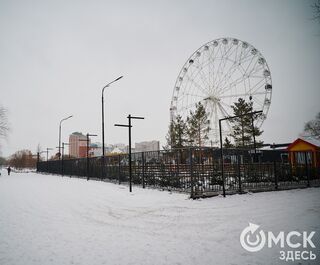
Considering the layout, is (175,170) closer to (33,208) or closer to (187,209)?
(187,209)

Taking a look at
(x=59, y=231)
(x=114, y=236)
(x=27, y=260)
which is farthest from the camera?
(x=59, y=231)

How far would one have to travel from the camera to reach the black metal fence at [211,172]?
9.98 metres

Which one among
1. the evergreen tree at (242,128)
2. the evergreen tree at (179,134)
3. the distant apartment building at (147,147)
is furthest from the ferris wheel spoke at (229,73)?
the distant apartment building at (147,147)

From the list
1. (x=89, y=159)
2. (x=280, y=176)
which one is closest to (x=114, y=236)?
(x=280, y=176)

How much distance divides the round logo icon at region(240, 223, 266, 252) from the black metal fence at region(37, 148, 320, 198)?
432cm

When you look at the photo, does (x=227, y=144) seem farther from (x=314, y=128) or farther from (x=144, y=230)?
(x=144, y=230)

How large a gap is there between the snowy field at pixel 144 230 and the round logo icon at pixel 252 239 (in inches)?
4.8

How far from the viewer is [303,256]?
378cm

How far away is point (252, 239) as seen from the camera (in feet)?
14.9

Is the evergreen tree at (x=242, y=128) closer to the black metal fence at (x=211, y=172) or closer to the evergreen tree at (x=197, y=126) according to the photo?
the evergreen tree at (x=197, y=126)

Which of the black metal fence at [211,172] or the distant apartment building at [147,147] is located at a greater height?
the distant apartment building at [147,147]

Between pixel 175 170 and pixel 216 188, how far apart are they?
2009mm

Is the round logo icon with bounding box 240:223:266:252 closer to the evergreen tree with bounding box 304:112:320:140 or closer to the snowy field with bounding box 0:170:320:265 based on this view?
the snowy field with bounding box 0:170:320:265

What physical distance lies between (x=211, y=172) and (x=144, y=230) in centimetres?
563
